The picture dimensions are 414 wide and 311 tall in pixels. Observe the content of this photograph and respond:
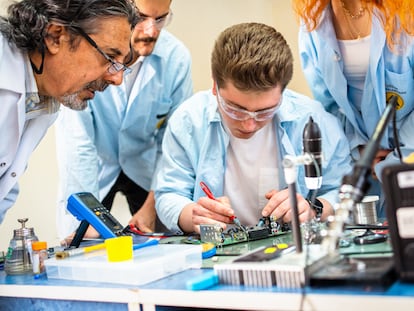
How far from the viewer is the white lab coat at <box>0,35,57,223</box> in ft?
4.96

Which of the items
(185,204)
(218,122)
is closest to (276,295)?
(185,204)

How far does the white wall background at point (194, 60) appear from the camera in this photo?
3008mm

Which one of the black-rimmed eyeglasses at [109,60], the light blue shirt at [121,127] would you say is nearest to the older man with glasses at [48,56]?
the black-rimmed eyeglasses at [109,60]

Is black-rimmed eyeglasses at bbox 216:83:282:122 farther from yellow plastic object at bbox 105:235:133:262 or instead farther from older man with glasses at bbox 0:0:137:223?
yellow plastic object at bbox 105:235:133:262

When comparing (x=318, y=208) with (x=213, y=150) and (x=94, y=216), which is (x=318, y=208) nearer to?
(x=213, y=150)

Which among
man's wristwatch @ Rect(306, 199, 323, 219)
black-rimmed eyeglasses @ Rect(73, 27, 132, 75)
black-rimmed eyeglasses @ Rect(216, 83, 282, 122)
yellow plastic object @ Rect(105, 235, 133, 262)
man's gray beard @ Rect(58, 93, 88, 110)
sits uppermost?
black-rimmed eyeglasses @ Rect(73, 27, 132, 75)

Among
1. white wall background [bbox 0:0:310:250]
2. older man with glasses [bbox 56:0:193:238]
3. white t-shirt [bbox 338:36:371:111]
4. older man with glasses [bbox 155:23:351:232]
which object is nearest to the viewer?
older man with glasses [bbox 155:23:351:232]

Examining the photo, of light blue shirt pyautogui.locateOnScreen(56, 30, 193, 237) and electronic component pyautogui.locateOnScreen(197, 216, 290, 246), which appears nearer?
electronic component pyautogui.locateOnScreen(197, 216, 290, 246)

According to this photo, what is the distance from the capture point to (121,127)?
243 cm

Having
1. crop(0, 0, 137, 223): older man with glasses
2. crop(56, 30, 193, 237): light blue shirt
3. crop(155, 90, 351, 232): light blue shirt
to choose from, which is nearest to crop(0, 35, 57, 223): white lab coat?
crop(0, 0, 137, 223): older man with glasses

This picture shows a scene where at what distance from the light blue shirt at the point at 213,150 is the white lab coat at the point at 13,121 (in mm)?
461

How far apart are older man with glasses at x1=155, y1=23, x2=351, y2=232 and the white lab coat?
47cm

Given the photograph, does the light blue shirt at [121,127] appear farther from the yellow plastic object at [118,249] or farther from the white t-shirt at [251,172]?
the yellow plastic object at [118,249]

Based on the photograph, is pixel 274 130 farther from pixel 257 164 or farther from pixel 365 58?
pixel 365 58
